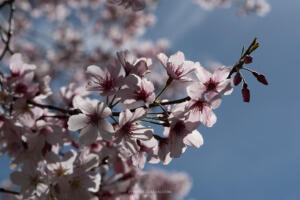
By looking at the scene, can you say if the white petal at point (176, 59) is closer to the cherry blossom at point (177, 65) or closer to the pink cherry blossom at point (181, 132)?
the cherry blossom at point (177, 65)

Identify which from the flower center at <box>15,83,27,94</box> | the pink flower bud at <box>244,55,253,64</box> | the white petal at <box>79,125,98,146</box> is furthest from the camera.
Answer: the flower center at <box>15,83,27,94</box>

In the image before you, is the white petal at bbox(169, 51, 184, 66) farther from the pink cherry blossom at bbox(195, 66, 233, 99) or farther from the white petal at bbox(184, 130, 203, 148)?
the white petal at bbox(184, 130, 203, 148)

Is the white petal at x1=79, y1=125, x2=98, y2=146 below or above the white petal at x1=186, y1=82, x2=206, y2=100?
below

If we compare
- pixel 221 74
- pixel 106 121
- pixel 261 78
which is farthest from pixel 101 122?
pixel 261 78

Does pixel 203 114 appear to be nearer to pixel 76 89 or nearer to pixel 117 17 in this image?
pixel 76 89

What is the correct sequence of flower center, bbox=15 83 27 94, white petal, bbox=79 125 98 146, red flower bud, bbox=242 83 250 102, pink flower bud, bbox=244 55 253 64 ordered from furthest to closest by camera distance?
flower center, bbox=15 83 27 94
white petal, bbox=79 125 98 146
red flower bud, bbox=242 83 250 102
pink flower bud, bbox=244 55 253 64

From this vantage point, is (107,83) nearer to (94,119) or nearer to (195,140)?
(94,119)

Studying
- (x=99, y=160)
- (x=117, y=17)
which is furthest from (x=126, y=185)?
(x=117, y=17)

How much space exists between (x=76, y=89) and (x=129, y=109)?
1166 millimetres

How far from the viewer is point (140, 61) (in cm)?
156

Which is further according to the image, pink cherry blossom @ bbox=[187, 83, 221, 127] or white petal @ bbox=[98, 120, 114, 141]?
white petal @ bbox=[98, 120, 114, 141]

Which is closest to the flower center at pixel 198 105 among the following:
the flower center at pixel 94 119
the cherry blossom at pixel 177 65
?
the cherry blossom at pixel 177 65

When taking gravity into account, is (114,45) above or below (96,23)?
below

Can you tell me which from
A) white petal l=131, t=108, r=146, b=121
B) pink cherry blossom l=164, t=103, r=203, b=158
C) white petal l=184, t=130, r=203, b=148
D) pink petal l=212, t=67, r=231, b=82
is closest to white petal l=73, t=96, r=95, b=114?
white petal l=131, t=108, r=146, b=121
